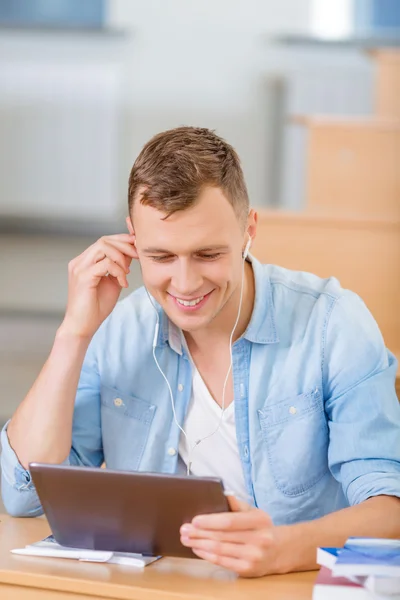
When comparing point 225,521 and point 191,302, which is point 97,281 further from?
point 225,521

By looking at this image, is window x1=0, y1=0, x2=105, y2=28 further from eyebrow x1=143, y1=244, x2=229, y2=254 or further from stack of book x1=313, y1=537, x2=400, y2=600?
stack of book x1=313, y1=537, x2=400, y2=600

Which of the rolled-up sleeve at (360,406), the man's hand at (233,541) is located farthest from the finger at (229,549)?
the rolled-up sleeve at (360,406)

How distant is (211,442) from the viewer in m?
1.69

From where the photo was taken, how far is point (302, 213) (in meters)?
2.60

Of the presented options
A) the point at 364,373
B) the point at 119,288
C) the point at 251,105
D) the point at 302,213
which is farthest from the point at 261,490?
the point at 251,105

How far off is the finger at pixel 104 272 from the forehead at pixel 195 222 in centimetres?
14

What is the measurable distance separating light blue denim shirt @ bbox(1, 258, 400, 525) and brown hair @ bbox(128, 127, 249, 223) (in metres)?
0.22

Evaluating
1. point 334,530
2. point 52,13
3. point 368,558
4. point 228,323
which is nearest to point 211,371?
point 228,323

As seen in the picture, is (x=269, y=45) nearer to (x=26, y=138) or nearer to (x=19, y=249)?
(x=26, y=138)

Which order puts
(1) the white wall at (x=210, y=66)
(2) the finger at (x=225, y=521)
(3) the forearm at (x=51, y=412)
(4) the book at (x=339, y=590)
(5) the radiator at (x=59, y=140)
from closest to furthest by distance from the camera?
(4) the book at (x=339, y=590) → (2) the finger at (x=225, y=521) → (3) the forearm at (x=51, y=412) → (1) the white wall at (x=210, y=66) → (5) the radiator at (x=59, y=140)

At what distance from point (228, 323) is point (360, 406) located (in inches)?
11.0

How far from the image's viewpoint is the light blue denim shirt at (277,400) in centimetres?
155

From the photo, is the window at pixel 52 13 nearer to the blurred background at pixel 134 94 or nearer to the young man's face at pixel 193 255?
the blurred background at pixel 134 94

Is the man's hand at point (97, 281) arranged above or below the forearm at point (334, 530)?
above
